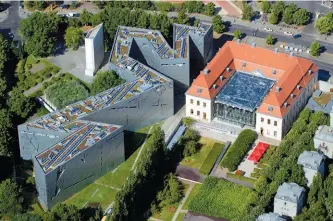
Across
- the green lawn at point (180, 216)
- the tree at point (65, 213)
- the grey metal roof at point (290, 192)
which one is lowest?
the green lawn at point (180, 216)

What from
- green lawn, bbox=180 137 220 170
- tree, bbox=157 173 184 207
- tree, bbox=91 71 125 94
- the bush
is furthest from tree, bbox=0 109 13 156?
green lawn, bbox=180 137 220 170

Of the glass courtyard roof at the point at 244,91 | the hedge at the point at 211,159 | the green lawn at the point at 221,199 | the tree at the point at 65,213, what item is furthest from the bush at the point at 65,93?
the green lawn at the point at 221,199

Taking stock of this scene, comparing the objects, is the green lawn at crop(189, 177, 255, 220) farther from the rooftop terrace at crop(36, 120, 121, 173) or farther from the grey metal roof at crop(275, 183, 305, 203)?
the rooftop terrace at crop(36, 120, 121, 173)

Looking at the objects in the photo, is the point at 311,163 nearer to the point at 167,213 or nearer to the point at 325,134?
the point at 325,134

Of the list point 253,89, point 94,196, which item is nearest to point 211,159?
point 253,89

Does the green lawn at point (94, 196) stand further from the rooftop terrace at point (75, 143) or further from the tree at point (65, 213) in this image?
the rooftop terrace at point (75, 143)

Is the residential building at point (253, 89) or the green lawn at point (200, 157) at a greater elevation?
the residential building at point (253, 89)

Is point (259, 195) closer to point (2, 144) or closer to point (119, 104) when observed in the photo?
point (119, 104)
